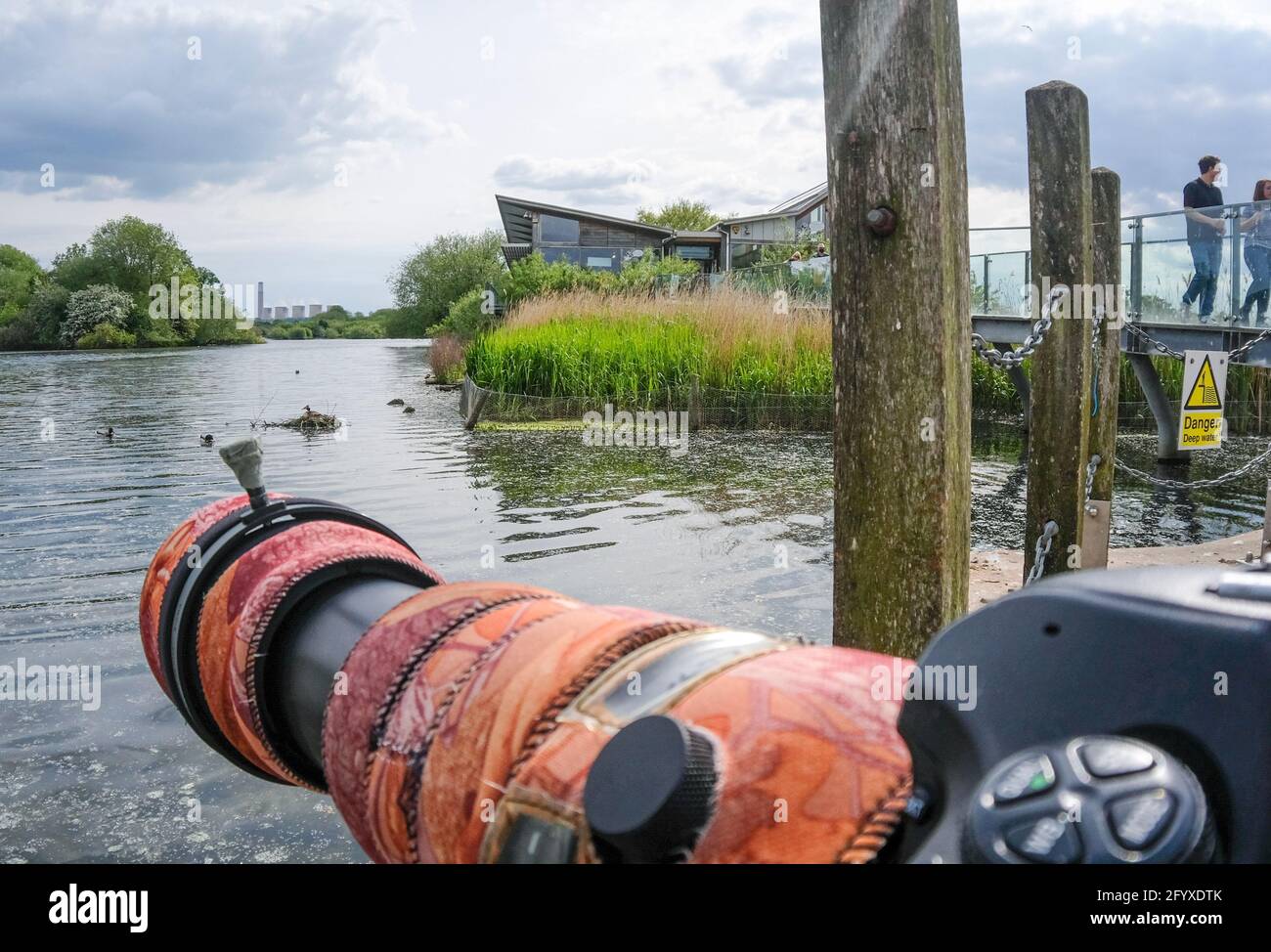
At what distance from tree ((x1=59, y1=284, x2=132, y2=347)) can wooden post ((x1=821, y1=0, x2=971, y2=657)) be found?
85.5m

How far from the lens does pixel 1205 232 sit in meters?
13.3

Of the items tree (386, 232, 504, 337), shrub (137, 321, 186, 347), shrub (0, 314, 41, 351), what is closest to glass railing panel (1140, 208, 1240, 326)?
tree (386, 232, 504, 337)

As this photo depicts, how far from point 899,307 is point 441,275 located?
83417 millimetres

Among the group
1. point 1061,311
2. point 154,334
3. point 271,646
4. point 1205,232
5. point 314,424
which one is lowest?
point 271,646

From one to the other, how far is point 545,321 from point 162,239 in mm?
88774

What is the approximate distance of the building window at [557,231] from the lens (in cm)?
5112

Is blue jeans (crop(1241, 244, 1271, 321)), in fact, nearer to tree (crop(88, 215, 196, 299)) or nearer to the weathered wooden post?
the weathered wooden post

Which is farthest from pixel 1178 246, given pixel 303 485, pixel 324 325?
pixel 324 325

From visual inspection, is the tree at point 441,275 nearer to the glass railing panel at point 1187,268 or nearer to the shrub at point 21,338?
the shrub at point 21,338

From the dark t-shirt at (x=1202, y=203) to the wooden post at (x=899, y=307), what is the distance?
1144cm

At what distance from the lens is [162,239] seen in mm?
98500

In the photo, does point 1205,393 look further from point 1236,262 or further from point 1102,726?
point 1102,726

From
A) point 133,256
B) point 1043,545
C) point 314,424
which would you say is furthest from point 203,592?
point 133,256
